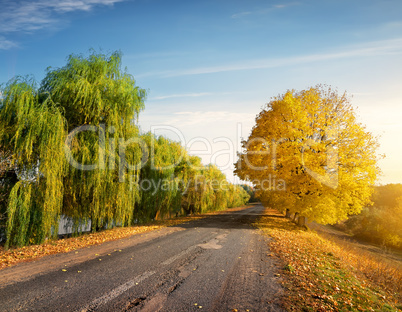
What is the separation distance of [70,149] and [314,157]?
1391 cm

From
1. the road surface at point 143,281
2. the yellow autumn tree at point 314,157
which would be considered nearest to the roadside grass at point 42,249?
Answer: the road surface at point 143,281

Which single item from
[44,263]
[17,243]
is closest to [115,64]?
[17,243]

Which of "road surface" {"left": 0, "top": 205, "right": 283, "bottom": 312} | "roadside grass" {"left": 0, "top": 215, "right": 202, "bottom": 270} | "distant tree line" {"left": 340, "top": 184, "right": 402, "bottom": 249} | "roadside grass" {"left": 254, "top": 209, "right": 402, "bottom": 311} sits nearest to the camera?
"road surface" {"left": 0, "top": 205, "right": 283, "bottom": 312}

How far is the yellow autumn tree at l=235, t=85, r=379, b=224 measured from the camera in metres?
14.7

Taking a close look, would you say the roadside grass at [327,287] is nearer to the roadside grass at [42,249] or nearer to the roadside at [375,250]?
the roadside grass at [42,249]

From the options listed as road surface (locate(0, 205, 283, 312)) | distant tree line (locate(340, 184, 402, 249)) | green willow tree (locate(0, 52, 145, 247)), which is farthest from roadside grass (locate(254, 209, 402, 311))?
distant tree line (locate(340, 184, 402, 249))

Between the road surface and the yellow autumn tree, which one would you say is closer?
the road surface

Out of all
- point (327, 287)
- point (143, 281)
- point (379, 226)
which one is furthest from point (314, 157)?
point (379, 226)

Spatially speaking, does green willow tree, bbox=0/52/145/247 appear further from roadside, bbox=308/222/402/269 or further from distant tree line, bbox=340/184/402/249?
distant tree line, bbox=340/184/402/249

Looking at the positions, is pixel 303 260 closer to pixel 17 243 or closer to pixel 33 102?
pixel 17 243

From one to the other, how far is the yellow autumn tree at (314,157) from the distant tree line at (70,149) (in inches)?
360

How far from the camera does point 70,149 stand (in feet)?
36.9

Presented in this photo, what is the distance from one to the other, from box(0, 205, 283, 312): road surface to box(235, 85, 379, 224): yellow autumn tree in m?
7.85

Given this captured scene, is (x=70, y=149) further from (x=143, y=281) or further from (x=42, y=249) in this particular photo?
(x=143, y=281)
